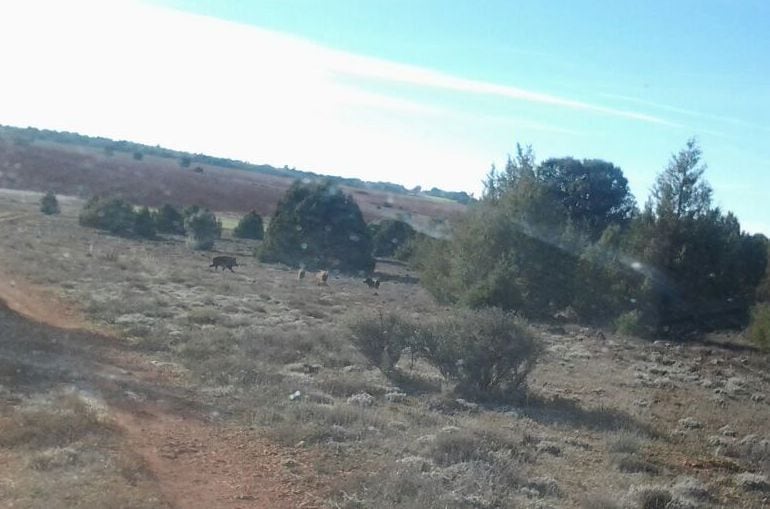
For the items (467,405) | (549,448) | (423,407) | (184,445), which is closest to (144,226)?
(467,405)

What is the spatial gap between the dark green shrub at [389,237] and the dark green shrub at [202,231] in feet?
36.1

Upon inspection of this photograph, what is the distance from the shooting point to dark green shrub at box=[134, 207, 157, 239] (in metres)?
54.4

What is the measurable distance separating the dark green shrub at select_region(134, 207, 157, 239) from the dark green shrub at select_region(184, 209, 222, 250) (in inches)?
119

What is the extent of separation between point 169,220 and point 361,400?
48.3 m

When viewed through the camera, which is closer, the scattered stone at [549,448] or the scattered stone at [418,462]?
the scattered stone at [418,462]

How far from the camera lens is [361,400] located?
43.9 ft

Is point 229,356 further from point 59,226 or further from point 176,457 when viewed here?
point 59,226

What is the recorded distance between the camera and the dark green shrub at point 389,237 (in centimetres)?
5862

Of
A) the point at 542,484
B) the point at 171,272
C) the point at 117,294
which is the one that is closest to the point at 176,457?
the point at 542,484

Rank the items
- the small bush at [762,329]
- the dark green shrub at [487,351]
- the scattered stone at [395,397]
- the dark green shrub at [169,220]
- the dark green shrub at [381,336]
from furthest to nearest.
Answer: the dark green shrub at [169,220] < the small bush at [762,329] < the dark green shrub at [381,336] < the dark green shrub at [487,351] < the scattered stone at [395,397]

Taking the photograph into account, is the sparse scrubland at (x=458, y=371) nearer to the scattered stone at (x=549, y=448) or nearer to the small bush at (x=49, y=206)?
the scattered stone at (x=549, y=448)

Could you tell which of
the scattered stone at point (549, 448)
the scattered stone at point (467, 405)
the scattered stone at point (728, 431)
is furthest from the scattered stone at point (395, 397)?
the scattered stone at point (728, 431)

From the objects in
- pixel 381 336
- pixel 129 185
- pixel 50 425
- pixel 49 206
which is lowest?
pixel 49 206

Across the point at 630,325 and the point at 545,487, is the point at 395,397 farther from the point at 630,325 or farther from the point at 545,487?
the point at 630,325
